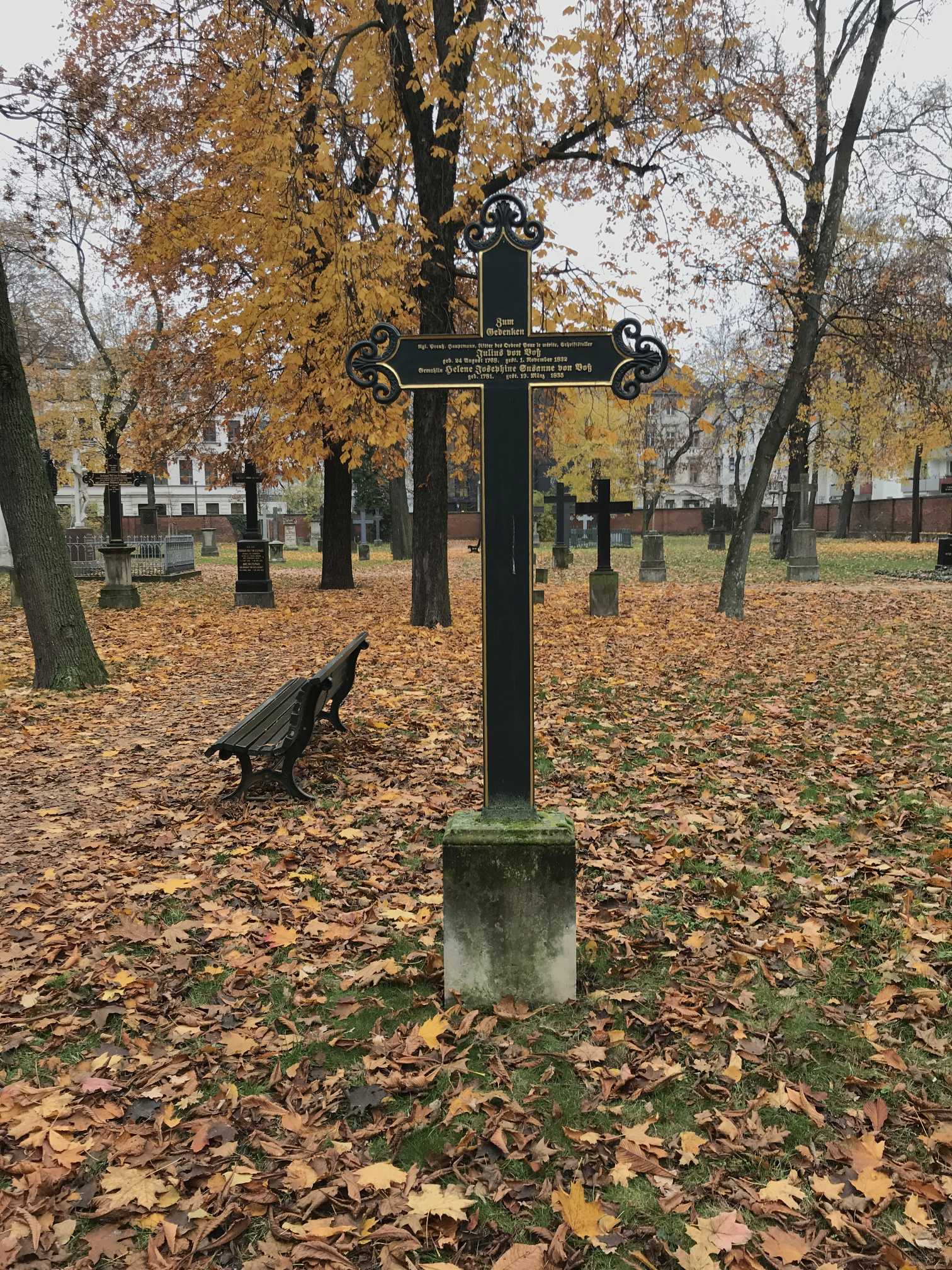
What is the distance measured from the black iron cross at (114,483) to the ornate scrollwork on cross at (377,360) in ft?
51.8

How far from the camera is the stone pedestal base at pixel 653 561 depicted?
22.8m

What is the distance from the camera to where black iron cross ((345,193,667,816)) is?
3385 mm

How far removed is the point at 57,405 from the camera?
4112 centimetres

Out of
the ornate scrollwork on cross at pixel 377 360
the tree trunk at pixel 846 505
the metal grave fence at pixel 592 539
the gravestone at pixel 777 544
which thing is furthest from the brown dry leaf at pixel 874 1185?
the metal grave fence at pixel 592 539

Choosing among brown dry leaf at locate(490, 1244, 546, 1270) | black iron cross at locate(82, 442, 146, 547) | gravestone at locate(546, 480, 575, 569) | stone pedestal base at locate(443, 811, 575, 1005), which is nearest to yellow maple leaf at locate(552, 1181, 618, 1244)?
brown dry leaf at locate(490, 1244, 546, 1270)

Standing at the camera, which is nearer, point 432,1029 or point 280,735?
point 432,1029

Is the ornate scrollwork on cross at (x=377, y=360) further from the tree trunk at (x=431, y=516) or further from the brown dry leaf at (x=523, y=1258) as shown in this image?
the tree trunk at (x=431, y=516)

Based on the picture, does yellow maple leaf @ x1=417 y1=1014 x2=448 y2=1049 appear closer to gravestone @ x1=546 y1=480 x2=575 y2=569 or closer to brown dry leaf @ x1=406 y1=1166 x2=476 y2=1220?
brown dry leaf @ x1=406 y1=1166 x2=476 y2=1220

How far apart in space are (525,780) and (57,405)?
1723 inches

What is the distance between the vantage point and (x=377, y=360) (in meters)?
3.39

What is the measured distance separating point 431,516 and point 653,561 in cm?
1136

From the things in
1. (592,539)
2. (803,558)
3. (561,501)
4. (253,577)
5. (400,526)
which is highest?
(561,501)

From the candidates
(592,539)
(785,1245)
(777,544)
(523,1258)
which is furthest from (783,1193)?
(592,539)

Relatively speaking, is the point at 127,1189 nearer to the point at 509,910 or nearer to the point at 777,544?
the point at 509,910
